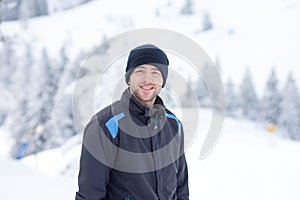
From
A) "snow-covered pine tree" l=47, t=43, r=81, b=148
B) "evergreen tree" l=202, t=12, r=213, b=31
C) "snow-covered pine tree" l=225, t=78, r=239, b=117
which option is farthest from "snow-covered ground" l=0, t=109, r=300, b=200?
"evergreen tree" l=202, t=12, r=213, b=31

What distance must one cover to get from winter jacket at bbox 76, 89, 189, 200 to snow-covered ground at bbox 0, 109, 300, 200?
122 centimetres

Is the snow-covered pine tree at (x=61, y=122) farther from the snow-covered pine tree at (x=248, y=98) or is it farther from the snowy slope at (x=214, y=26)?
the snowy slope at (x=214, y=26)

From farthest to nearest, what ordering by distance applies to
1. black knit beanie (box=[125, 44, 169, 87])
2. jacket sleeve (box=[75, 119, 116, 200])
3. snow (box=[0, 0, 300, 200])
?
snow (box=[0, 0, 300, 200])
black knit beanie (box=[125, 44, 169, 87])
jacket sleeve (box=[75, 119, 116, 200])

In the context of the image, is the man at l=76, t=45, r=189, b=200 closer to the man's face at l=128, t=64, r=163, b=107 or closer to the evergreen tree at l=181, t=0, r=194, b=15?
the man's face at l=128, t=64, r=163, b=107

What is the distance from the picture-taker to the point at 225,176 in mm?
8781

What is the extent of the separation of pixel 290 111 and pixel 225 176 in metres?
30.6

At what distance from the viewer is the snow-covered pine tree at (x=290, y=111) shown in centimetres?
3475

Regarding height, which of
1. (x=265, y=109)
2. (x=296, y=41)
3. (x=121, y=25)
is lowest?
(x=265, y=109)

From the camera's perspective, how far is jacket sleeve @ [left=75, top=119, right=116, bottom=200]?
1595mm

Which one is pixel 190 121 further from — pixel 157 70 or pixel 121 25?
pixel 121 25

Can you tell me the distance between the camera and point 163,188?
1.82 m

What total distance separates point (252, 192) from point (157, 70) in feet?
21.5

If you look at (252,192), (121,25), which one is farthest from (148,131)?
(121,25)

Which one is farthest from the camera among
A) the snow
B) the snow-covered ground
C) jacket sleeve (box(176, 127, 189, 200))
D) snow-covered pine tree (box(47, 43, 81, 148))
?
snow-covered pine tree (box(47, 43, 81, 148))
